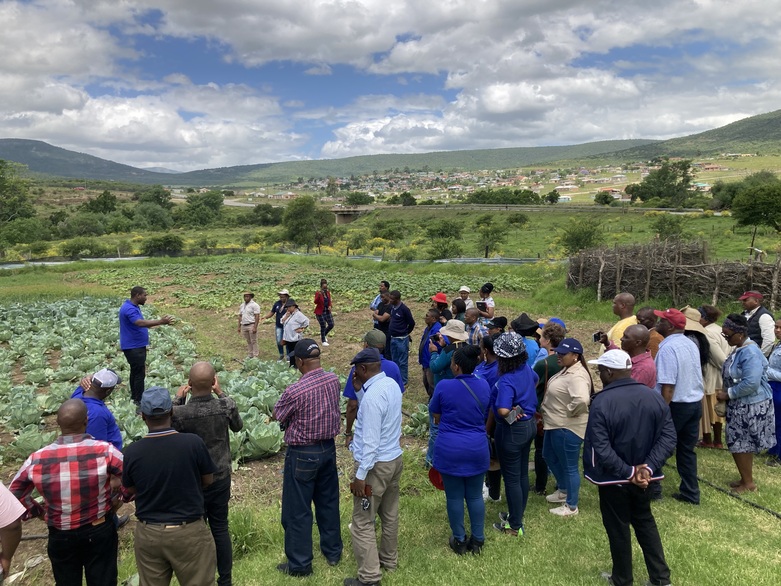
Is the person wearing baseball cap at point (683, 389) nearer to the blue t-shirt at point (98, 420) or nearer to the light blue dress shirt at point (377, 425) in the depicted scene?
the light blue dress shirt at point (377, 425)

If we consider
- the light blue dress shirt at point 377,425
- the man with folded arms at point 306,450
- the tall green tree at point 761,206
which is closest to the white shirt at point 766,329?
the light blue dress shirt at point 377,425

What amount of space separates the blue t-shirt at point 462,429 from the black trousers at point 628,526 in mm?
964

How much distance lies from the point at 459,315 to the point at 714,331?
3.57 meters

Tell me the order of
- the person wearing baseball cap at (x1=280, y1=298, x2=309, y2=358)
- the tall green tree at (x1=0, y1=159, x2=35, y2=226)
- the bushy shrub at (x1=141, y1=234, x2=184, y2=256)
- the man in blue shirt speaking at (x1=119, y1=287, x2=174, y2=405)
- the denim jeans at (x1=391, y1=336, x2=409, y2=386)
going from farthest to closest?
the tall green tree at (x1=0, y1=159, x2=35, y2=226) → the bushy shrub at (x1=141, y1=234, x2=184, y2=256) → the person wearing baseball cap at (x1=280, y1=298, x2=309, y2=358) → the denim jeans at (x1=391, y1=336, x2=409, y2=386) → the man in blue shirt speaking at (x1=119, y1=287, x2=174, y2=405)

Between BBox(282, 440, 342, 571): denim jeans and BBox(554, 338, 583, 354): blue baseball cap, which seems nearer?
BBox(282, 440, 342, 571): denim jeans

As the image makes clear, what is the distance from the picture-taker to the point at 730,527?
15.3 feet

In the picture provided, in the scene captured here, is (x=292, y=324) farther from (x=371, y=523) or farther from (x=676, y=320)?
(x=676, y=320)

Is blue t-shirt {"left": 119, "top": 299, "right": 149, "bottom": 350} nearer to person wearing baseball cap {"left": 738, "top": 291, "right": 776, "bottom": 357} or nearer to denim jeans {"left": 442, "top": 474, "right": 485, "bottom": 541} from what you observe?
denim jeans {"left": 442, "top": 474, "right": 485, "bottom": 541}

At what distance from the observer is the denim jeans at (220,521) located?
12.7 feet

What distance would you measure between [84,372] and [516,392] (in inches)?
382

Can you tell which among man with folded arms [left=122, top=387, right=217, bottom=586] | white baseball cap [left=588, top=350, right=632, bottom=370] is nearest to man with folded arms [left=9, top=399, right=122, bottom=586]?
man with folded arms [left=122, top=387, right=217, bottom=586]

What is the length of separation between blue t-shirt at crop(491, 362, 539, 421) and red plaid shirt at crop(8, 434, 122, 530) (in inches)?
121

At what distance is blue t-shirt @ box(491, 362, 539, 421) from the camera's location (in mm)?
4371

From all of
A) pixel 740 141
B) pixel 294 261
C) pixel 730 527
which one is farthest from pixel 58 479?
pixel 740 141
